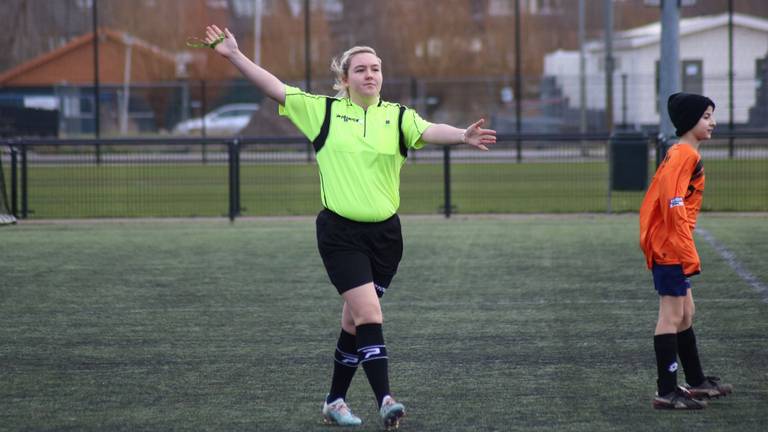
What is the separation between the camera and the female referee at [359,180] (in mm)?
5738

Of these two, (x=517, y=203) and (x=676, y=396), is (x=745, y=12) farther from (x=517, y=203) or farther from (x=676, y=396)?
(x=676, y=396)

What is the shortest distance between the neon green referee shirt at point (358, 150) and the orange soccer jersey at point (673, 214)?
1.25 meters

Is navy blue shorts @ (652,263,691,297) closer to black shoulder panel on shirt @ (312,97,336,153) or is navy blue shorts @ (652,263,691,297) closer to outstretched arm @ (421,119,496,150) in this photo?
outstretched arm @ (421,119,496,150)

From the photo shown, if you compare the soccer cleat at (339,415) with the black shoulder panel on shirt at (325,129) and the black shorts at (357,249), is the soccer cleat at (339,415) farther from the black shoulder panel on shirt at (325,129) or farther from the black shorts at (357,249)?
the black shoulder panel on shirt at (325,129)

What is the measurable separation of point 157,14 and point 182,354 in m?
38.4

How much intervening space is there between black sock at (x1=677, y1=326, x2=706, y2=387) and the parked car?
30.1 metres

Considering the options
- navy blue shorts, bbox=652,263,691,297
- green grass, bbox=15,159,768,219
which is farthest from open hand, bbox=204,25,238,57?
green grass, bbox=15,159,768,219

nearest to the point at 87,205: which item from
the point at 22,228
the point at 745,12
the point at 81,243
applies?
the point at 22,228

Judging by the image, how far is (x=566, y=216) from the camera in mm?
16578

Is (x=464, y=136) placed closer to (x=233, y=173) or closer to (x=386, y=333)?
(x=386, y=333)

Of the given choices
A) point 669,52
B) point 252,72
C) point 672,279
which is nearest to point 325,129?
point 252,72

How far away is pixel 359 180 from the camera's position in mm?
5785

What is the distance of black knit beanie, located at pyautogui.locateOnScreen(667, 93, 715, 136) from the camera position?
618 centimetres

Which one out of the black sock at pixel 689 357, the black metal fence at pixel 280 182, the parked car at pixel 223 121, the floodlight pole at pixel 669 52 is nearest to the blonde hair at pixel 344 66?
the black sock at pixel 689 357
